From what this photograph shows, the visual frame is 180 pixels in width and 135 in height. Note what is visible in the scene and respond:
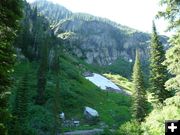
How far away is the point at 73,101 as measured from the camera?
105000mm

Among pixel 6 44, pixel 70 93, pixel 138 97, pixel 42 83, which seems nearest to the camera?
pixel 6 44

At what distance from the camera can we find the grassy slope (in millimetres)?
84875

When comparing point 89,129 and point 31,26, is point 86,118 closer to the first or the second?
point 89,129

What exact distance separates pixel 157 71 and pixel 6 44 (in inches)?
1559

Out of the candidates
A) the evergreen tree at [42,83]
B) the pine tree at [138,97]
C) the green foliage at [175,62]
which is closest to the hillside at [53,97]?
the evergreen tree at [42,83]

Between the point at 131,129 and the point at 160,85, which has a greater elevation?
the point at 160,85

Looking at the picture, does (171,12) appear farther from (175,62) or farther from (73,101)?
(73,101)

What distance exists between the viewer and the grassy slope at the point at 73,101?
8488cm

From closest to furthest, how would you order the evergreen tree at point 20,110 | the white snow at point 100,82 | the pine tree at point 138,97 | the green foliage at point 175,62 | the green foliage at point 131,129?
the green foliage at point 175,62
the evergreen tree at point 20,110
the green foliage at point 131,129
the pine tree at point 138,97
the white snow at point 100,82

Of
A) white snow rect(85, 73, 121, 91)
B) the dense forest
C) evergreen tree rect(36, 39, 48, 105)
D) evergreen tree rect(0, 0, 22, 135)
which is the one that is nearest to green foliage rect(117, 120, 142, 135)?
the dense forest

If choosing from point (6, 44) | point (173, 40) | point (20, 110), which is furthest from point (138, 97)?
point (6, 44)

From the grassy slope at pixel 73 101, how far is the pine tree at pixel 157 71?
29.7 meters

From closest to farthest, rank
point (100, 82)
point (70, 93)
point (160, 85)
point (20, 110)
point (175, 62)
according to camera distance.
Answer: point (175, 62) → point (160, 85) → point (20, 110) → point (70, 93) → point (100, 82)

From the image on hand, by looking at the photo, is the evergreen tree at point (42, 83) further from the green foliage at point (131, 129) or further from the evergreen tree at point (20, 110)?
the green foliage at point (131, 129)
